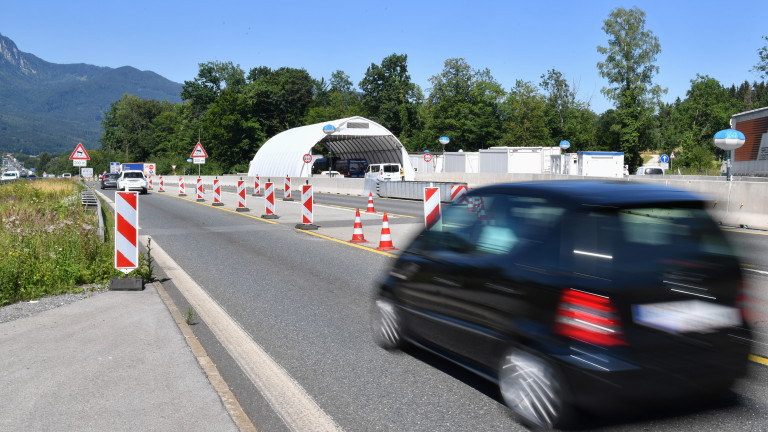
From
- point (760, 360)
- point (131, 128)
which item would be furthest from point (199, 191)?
point (131, 128)

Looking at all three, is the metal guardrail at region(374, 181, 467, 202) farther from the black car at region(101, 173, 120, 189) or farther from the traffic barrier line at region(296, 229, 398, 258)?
the black car at region(101, 173, 120, 189)

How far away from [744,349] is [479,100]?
92291 mm

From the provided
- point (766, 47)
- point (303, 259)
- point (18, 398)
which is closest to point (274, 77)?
point (766, 47)

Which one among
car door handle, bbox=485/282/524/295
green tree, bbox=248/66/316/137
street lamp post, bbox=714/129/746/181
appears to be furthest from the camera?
green tree, bbox=248/66/316/137

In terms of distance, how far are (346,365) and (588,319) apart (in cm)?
247

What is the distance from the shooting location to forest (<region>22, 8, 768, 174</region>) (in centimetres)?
7506

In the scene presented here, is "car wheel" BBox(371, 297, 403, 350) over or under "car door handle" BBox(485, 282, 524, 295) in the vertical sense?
under

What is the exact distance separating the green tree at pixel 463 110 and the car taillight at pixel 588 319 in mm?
89513

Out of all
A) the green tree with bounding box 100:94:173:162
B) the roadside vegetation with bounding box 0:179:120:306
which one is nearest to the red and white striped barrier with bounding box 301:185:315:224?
the roadside vegetation with bounding box 0:179:120:306

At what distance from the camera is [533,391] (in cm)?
408

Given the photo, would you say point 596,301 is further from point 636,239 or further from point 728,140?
point 728,140

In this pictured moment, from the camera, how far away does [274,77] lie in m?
108

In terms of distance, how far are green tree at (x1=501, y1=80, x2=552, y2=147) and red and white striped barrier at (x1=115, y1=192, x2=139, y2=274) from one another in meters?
80.8

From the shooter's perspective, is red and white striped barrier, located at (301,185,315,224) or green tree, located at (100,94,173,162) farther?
green tree, located at (100,94,173,162)
